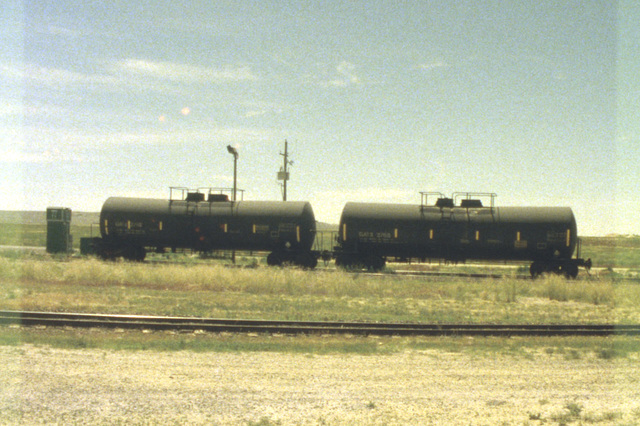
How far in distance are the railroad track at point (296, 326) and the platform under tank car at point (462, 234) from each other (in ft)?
42.1

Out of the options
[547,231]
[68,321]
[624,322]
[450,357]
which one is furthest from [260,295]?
[547,231]

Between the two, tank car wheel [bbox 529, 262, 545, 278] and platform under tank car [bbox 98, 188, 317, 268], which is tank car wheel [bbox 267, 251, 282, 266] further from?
tank car wheel [bbox 529, 262, 545, 278]

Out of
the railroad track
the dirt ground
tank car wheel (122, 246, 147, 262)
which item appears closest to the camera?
the dirt ground

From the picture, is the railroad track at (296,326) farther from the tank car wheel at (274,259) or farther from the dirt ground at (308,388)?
the tank car wheel at (274,259)

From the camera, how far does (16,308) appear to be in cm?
1523

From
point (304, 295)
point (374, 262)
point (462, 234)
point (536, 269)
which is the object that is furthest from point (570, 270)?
point (304, 295)

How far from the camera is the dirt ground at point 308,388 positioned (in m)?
6.97

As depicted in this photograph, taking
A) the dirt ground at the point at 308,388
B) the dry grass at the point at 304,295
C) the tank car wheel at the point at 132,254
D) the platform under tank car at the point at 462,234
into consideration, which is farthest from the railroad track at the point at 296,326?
the tank car wheel at the point at 132,254

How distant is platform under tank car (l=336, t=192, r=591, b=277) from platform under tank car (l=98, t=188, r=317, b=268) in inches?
99.6

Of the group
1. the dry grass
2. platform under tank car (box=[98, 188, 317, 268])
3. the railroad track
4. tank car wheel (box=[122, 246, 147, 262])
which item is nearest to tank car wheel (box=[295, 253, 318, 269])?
platform under tank car (box=[98, 188, 317, 268])

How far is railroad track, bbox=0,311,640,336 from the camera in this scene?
1280 cm

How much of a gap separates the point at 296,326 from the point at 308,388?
498 cm

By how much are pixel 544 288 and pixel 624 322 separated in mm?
5951

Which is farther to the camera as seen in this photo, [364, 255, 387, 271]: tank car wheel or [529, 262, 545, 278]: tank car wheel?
[364, 255, 387, 271]: tank car wheel
